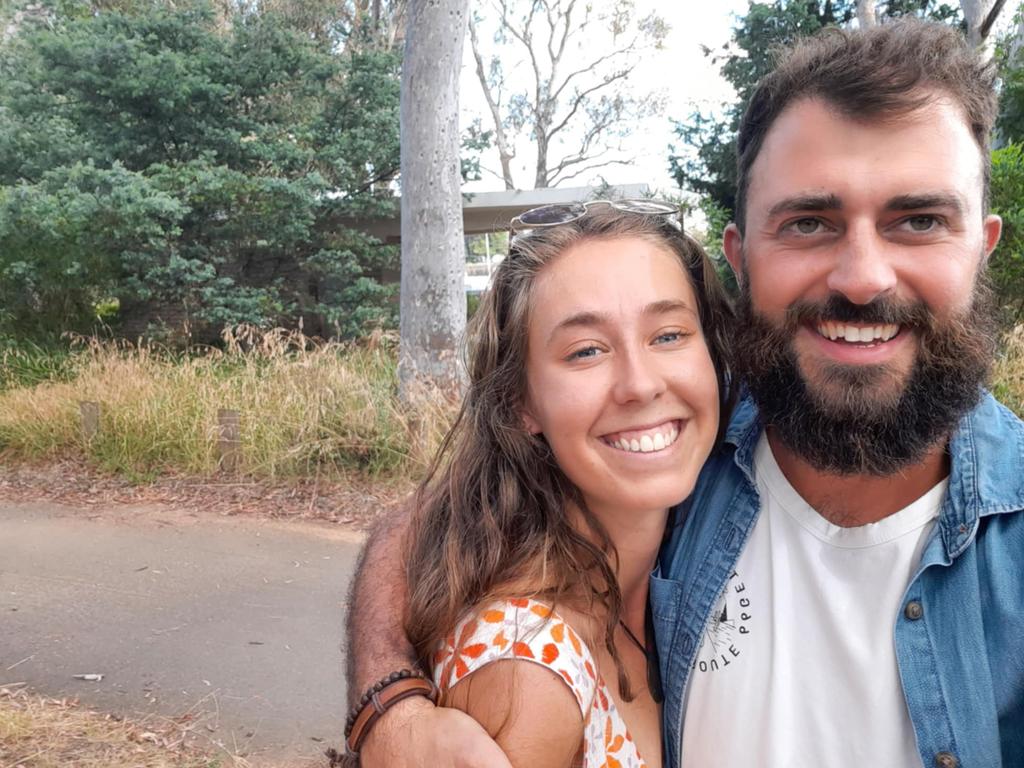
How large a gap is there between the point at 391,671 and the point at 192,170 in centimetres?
1126

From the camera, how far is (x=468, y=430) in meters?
1.95

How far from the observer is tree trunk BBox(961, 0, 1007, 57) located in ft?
29.2

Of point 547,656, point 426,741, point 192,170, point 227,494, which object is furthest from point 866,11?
point 426,741

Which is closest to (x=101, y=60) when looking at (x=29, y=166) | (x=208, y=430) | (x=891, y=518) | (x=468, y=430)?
(x=29, y=166)

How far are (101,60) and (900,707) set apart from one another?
522 inches

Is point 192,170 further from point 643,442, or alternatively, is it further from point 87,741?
point 643,442

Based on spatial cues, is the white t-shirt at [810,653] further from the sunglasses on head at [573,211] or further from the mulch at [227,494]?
the mulch at [227,494]

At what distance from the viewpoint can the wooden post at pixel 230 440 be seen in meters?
7.20

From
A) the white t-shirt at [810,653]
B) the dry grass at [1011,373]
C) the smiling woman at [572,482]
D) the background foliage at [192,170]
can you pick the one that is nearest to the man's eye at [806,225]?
the smiling woman at [572,482]

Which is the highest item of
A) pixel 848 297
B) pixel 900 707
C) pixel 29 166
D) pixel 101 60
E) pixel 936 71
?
pixel 101 60

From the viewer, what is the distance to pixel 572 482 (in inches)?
71.9

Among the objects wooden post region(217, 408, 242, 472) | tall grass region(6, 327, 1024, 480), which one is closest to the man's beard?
tall grass region(6, 327, 1024, 480)

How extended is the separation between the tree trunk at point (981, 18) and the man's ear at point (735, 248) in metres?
8.82

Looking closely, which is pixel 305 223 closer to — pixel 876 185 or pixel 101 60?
pixel 101 60
